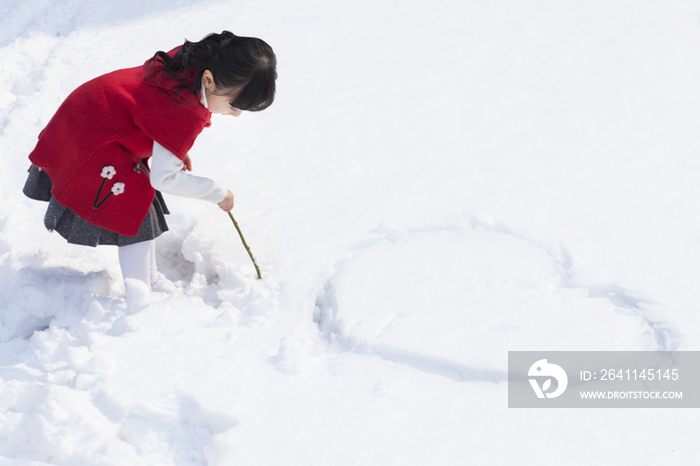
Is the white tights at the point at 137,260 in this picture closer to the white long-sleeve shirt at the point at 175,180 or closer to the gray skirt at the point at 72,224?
the gray skirt at the point at 72,224

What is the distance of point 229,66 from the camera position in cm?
115

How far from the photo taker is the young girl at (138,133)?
3.86 feet

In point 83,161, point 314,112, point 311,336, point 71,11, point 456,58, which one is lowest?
point 311,336

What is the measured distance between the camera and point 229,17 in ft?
9.21

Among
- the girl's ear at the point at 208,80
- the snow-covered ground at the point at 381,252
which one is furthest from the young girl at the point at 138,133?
the snow-covered ground at the point at 381,252

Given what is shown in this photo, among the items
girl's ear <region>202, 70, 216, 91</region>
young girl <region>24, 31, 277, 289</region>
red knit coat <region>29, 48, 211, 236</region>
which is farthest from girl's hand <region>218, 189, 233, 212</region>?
girl's ear <region>202, 70, 216, 91</region>

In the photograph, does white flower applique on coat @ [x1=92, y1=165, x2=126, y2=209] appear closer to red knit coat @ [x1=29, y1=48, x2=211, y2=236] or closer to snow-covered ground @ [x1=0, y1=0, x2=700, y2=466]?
red knit coat @ [x1=29, y1=48, x2=211, y2=236]

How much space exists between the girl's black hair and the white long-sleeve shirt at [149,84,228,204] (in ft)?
0.18

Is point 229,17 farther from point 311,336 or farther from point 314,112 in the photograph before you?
point 311,336

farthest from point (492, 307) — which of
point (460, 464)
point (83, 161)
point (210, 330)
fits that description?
point (83, 161)

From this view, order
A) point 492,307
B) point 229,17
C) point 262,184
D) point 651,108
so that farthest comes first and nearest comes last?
1. point 229,17
2. point 651,108
3. point 262,184
4. point 492,307

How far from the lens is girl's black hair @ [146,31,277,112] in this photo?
1140 mm

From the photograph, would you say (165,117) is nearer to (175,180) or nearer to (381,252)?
(175,180)

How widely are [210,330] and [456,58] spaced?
1774mm
